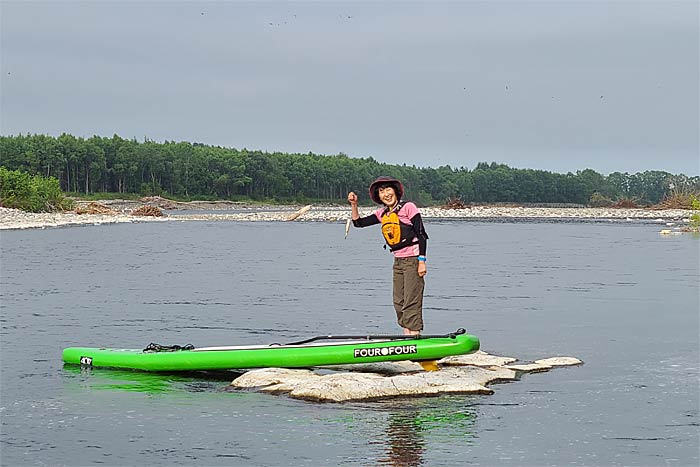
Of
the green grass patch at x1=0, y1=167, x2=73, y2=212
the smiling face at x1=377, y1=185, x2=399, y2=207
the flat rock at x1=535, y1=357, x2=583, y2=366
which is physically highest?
the green grass patch at x1=0, y1=167, x2=73, y2=212

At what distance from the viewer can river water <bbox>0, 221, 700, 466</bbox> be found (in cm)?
912

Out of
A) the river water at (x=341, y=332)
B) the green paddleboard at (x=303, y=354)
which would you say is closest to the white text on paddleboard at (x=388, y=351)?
the green paddleboard at (x=303, y=354)

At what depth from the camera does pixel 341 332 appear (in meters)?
16.0

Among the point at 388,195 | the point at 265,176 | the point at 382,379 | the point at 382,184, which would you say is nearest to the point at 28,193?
the point at 382,184

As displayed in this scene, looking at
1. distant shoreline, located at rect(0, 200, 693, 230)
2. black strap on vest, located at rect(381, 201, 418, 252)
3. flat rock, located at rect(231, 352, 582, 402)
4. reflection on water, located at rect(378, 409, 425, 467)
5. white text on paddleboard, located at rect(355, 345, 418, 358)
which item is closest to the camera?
reflection on water, located at rect(378, 409, 425, 467)

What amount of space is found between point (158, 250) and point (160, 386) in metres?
26.3

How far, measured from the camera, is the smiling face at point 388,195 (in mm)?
11906

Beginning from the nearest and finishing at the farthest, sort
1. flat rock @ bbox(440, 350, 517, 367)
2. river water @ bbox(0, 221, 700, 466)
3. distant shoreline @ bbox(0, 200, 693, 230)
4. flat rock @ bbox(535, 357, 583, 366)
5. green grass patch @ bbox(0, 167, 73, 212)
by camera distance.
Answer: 1. river water @ bbox(0, 221, 700, 466)
2. flat rock @ bbox(440, 350, 517, 367)
3. flat rock @ bbox(535, 357, 583, 366)
4. distant shoreline @ bbox(0, 200, 693, 230)
5. green grass patch @ bbox(0, 167, 73, 212)

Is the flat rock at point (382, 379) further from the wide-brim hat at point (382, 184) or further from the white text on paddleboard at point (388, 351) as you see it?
the wide-brim hat at point (382, 184)

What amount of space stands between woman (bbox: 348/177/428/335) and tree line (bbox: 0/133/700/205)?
9192 centimetres

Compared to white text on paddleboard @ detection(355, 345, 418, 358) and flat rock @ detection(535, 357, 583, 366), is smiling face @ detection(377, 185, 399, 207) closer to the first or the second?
white text on paddleboard @ detection(355, 345, 418, 358)

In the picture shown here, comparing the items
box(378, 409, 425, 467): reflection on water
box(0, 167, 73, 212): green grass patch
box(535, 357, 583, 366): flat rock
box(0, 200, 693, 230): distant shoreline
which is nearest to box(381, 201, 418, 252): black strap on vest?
box(378, 409, 425, 467): reflection on water

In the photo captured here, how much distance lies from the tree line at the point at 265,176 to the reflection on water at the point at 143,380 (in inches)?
3652

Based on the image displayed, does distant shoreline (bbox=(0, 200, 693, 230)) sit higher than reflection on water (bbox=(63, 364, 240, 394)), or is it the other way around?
distant shoreline (bbox=(0, 200, 693, 230))
